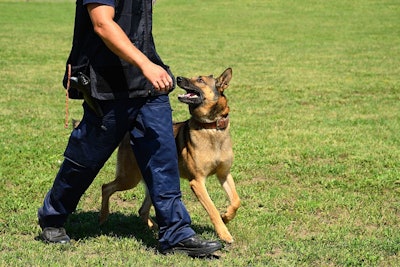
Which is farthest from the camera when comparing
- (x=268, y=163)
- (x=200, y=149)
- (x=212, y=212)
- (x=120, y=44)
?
(x=268, y=163)

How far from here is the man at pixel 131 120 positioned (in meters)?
4.58

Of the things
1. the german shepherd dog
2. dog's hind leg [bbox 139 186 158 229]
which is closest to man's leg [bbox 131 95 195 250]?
the german shepherd dog

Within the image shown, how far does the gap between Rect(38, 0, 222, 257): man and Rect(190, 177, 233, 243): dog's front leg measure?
0.41 m

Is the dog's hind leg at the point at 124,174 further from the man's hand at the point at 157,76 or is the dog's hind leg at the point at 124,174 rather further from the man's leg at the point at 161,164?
the man's hand at the point at 157,76

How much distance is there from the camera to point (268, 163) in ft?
25.2

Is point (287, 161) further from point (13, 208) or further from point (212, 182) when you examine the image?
point (13, 208)

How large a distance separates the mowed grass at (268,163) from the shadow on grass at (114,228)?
2 centimetres

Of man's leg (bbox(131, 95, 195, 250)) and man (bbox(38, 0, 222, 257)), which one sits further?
man's leg (bbox(131, 95, 195, 250))

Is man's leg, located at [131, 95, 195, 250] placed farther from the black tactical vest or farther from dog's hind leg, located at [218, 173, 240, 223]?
dog's hind leg, located at [218, 173, 240, 223]

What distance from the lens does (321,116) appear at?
10.6m

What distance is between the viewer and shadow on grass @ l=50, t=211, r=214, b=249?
5.27 meters

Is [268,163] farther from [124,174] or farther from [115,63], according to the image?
[115,63]

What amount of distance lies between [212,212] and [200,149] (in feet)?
1.66

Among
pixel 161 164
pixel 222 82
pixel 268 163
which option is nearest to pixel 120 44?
pixel 161 164
